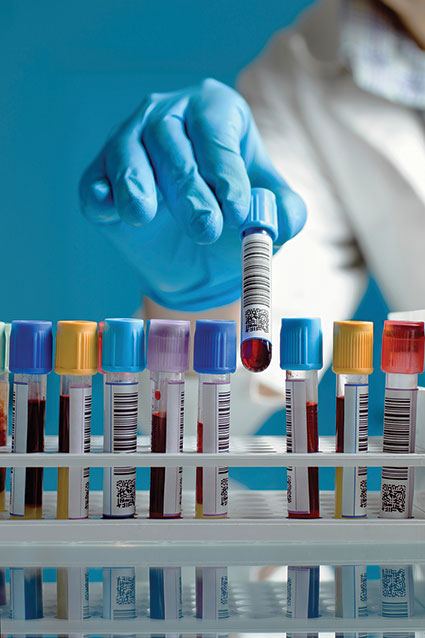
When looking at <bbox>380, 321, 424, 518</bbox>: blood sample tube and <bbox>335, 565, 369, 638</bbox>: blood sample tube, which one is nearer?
<bbox>335, 565, 369, 638</bbox>: blood sample tube

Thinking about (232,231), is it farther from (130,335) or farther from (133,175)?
(130,335)

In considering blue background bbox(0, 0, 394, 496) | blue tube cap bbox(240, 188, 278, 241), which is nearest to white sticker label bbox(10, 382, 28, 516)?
blue tube cap bbox(240, 188, 278, 241)

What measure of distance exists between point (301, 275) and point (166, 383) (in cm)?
63

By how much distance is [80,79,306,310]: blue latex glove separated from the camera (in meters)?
0.60

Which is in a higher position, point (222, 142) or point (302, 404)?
point (222, 142)

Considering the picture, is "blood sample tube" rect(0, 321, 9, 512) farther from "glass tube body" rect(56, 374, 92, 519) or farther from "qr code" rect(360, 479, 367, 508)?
"qr code" rect(360, 479, 367, 508)

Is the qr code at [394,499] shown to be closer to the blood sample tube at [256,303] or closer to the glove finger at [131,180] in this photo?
the blood sample tube at [256,303]

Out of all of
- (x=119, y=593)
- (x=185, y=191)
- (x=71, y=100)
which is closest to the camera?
(x=119, y=593)

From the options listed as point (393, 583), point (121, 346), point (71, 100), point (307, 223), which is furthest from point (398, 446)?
point (71, 100)

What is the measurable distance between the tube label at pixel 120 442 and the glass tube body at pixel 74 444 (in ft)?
0.05

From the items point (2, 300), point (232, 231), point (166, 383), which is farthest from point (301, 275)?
point (2, 300)

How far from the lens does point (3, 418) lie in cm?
53

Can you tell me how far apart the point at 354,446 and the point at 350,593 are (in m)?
0.12

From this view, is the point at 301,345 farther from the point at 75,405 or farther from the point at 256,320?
the point at 75,405
